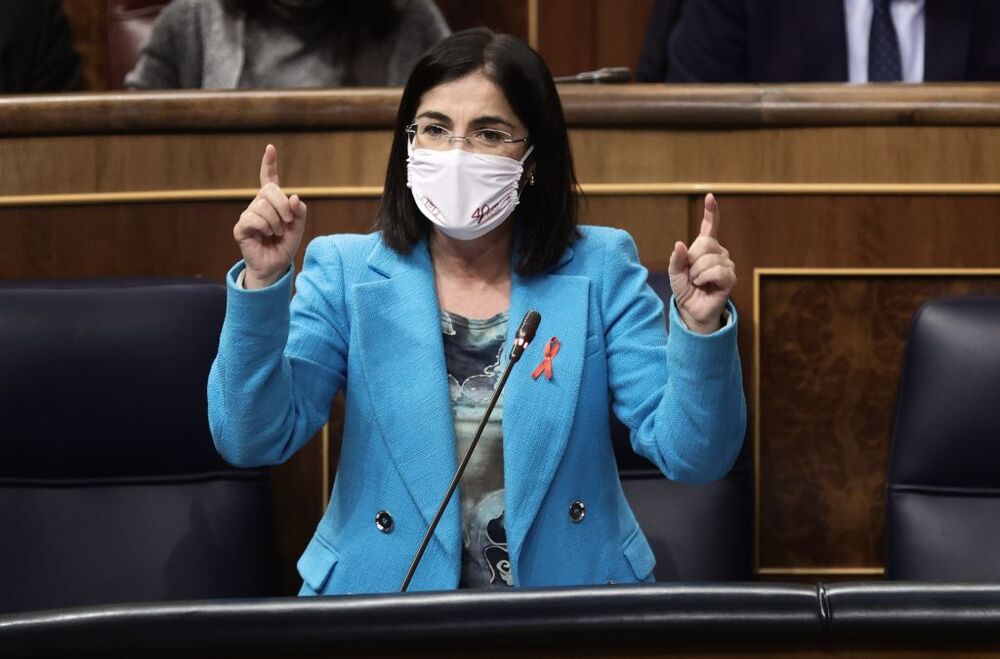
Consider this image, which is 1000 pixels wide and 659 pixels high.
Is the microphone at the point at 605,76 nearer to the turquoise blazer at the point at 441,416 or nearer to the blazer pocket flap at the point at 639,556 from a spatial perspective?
the turquoise blazer at the point at 441,416

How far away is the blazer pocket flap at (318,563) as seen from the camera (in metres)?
1.01

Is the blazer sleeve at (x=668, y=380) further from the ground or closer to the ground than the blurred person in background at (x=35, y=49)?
closer to the ground

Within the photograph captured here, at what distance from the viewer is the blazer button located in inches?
39.6

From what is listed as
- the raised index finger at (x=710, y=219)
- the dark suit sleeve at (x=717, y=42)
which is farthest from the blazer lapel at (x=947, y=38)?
the raised index finger at (x=710, y=219)

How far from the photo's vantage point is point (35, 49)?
1.85 metres

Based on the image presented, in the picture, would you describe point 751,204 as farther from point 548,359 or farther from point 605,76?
point 548,359

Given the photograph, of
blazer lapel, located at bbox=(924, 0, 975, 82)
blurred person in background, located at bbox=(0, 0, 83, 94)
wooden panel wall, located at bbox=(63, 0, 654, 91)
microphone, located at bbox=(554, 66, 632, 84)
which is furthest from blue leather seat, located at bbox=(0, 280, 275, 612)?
wooden panel wall, located at bbox=(63, 0, 654, 91)

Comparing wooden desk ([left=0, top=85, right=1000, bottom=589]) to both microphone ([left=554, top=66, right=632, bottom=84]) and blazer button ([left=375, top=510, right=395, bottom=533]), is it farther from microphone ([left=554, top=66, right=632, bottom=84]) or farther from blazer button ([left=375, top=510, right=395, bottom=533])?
blazer button ([left=375, top=510, right=395, bottom=533])

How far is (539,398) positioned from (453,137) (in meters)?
0.20

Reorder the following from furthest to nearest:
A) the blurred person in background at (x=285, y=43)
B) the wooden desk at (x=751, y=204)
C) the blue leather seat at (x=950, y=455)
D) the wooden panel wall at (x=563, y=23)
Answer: the wooden panel wall at (x=563, y=23)
the blurred person in background at (x=285, y=43)
the wooden desk at (x=751, y=204)
the blue leather seat at (x=950, y=455)

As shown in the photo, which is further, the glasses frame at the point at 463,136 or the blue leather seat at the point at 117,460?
the blue leather seat at the point at 117,460

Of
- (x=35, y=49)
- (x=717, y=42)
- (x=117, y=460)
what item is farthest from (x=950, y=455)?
(x=35, y=49)

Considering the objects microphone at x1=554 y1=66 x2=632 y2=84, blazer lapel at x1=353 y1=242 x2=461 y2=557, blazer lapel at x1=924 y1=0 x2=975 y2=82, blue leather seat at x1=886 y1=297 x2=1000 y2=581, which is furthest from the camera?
blazer lapel at x1=924 y1=0 x2=975 y2=82

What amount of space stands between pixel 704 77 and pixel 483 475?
88cm
